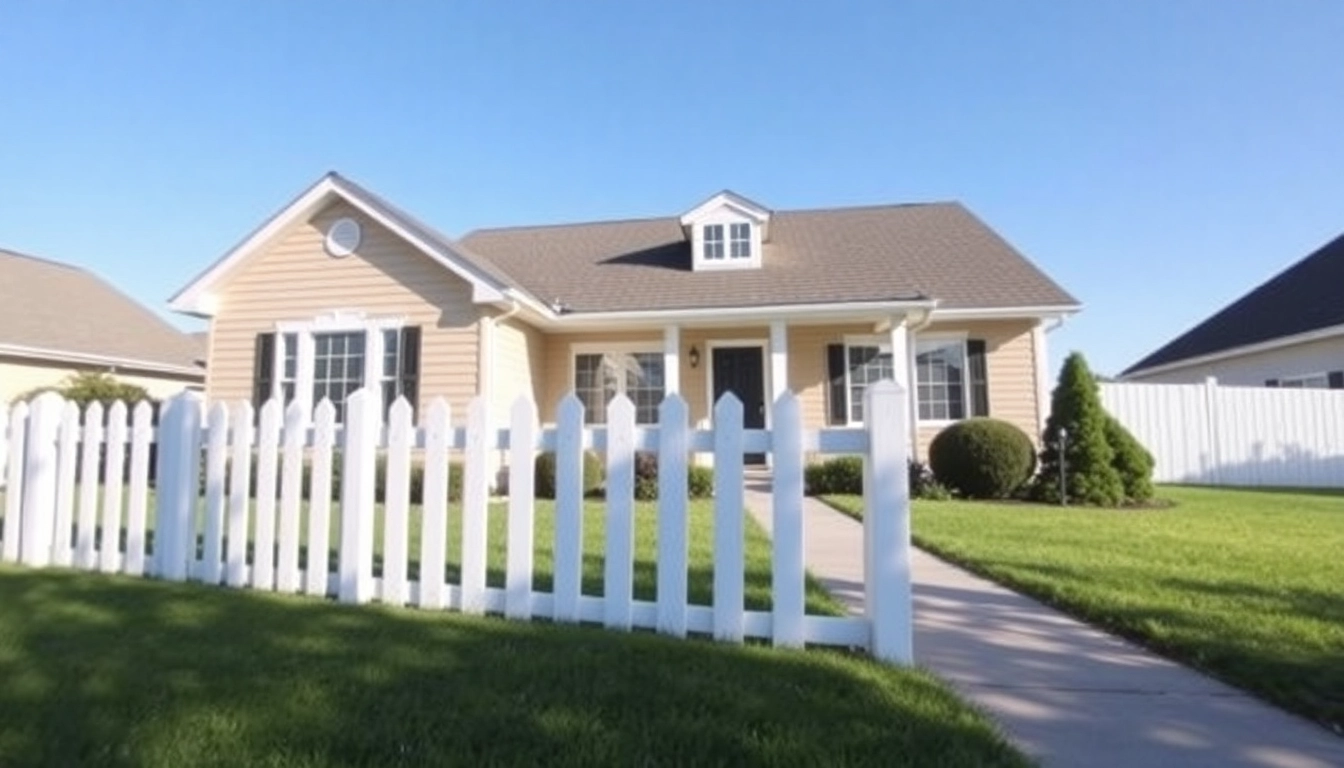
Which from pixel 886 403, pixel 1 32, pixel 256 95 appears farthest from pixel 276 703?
pixel 256 95

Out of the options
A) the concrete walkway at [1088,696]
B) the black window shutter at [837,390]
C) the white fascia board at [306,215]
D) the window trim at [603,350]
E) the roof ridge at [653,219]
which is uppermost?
the roof ridge at [653,219]

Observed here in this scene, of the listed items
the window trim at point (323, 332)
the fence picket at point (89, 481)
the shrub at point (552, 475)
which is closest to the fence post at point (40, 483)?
the fence picket at point (89, 481)

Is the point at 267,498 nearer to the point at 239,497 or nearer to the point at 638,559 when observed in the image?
the point at 239,497

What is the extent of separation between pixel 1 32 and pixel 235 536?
955 cm

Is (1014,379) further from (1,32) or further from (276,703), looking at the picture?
(1,32)

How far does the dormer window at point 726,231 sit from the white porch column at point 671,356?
2.12 meters

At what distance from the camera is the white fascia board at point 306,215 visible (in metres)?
12.8

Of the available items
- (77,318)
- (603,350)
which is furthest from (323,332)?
(77,318)

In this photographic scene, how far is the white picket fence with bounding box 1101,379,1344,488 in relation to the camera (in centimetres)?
1684

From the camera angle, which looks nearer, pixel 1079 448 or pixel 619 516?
pixel 619 516

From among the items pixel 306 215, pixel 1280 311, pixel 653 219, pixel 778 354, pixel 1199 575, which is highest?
pixel 653 219

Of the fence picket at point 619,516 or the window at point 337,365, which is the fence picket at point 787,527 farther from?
the window at point 337,365

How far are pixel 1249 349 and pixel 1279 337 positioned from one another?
122 cm

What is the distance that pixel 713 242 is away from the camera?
16500mm
